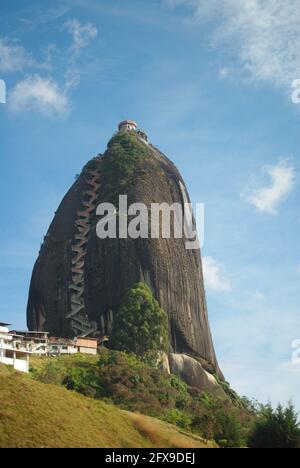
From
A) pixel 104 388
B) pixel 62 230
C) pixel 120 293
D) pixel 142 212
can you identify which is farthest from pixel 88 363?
pixel 62 230

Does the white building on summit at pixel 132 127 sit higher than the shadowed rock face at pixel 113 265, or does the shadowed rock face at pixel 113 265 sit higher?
the white building on summit at pixel 132 127

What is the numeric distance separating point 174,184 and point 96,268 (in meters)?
15.4

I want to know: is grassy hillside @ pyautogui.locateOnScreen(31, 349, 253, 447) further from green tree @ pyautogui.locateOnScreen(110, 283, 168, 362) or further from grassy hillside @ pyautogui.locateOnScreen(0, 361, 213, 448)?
grassy hillside @ pyautogui.locateOnScreen(0, 361, 213, 448)

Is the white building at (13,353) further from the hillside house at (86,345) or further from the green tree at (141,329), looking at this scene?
the green tree at (141,329)

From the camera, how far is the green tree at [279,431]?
32000 mm

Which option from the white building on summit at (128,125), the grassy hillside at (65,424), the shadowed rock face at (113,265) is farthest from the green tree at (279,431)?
the white building on summit at (128,125)

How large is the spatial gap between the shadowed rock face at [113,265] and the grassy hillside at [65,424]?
135 feet

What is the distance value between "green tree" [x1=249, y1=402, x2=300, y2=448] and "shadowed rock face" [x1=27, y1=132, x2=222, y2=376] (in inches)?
1503

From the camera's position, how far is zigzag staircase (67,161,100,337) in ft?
242

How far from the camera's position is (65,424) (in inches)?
1044

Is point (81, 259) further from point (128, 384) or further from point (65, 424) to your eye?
point (65, 424)

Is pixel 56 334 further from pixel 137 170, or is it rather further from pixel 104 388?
pixel 104 388

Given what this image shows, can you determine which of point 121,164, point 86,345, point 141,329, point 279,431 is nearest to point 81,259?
point 121,164

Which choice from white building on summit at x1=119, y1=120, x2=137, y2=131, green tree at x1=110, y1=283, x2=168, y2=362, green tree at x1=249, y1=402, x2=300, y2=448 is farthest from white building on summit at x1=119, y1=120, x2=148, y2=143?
green tree at x1=249, y1=402, x2=300, y2=448
